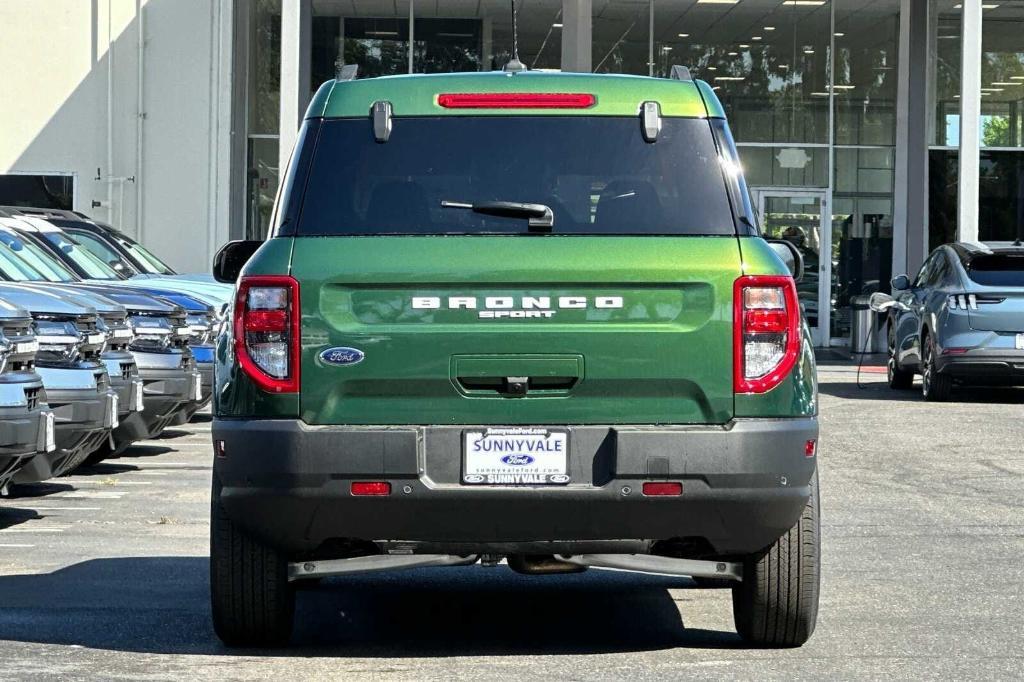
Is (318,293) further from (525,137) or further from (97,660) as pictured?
(97,660)

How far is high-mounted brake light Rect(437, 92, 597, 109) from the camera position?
6.45 meters

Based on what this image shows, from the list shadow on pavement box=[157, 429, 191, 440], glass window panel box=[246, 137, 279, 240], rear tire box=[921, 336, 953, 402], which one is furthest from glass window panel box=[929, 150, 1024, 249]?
shadow on pavement box=[157, 429, 191, 440]

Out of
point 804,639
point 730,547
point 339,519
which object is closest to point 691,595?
point 804,639

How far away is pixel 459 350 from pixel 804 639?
69.7 inches

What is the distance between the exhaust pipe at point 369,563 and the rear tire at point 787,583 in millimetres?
997

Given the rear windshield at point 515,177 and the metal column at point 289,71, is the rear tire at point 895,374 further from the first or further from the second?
the rear windshield at point 515,177

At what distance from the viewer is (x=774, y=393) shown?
6.12 metres

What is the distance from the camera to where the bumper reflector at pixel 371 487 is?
6039 millimetres

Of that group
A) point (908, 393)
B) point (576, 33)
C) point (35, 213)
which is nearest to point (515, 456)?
point (35, 213)

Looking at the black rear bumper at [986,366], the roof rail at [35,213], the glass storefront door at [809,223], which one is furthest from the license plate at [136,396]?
the glass storefront door at [809,223]

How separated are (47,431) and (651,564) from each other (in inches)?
175

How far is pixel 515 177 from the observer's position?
6352 millimetres

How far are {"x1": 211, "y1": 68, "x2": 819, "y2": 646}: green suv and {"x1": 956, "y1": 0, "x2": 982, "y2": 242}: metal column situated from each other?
20021 millimetres

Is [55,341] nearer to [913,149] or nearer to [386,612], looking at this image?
[386,612]
